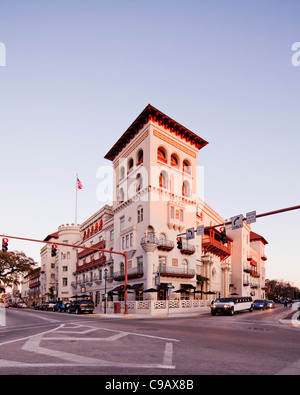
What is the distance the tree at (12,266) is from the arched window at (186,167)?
46.2 metres

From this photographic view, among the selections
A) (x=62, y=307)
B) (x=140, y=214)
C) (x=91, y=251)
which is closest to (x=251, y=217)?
(x=140, y=214)

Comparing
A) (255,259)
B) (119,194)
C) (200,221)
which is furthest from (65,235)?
(255,259)

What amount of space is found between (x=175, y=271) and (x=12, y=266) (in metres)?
46.5

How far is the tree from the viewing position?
71.1m

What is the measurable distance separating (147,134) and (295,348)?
1377 inches

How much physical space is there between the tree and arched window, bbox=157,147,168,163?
1805 inches

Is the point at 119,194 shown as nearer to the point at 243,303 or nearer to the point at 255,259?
the point at 243,303

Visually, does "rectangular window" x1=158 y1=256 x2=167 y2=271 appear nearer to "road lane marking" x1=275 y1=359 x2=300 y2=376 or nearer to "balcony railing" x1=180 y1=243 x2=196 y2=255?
"balcony railing" x1=180 y1=243 x2=196 y2=255

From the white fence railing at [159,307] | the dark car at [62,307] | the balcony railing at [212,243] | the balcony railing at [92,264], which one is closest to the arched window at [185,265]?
the white fence railing at [159,307]

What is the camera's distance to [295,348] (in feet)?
33.2

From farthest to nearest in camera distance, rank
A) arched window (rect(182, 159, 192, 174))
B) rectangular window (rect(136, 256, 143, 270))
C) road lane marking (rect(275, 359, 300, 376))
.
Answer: arched window (rect(182, 159, 192, 174)), rectangular window (rect(136, 256, 143, 270)), road lane marking (rect(275, 359, 300, 376))

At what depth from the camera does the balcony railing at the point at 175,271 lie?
129 feet

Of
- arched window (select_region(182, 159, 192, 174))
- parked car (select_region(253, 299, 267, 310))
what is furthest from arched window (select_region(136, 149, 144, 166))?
parked car (select_region(253, 299, 267, 310))

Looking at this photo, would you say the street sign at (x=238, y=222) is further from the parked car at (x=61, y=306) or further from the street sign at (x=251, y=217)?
the parked car at (x=61, y=306)
